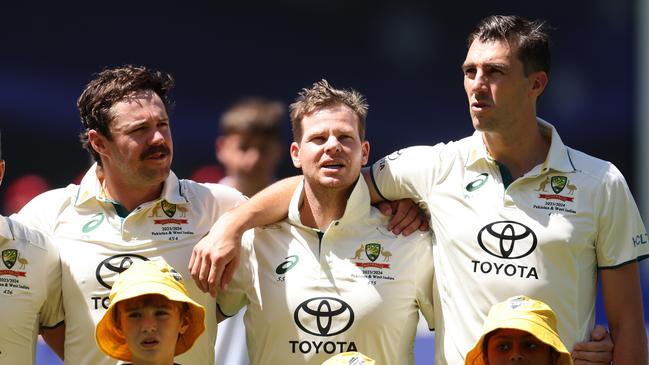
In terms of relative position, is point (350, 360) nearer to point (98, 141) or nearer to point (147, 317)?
point (147, 317)

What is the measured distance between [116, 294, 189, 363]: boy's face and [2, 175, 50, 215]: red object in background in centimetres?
304

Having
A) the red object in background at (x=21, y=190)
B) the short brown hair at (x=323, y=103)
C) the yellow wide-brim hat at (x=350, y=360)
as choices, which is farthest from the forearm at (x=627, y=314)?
the red object in background at (x=21, y=190)

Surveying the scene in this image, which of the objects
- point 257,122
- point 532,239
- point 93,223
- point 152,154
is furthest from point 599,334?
point 257,122

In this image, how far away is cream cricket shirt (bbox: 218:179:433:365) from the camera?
344 centimetres

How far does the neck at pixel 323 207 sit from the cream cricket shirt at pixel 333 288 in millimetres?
35

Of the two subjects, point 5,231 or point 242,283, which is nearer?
point 5,231

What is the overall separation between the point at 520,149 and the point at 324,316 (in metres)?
0.76

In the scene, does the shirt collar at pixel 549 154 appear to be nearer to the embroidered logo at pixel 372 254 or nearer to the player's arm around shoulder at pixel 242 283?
the embroidered logo at pixel 372 254

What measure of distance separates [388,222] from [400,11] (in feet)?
9.38

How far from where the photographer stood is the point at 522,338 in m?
3.09

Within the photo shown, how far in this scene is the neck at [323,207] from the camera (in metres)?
3.58

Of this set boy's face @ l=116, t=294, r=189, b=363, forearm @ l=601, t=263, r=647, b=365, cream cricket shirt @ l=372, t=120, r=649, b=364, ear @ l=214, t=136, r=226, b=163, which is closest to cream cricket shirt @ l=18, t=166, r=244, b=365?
boy's face @ l=116, t=294, r=189, b=363

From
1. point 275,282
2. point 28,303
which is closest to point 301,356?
point 275,282

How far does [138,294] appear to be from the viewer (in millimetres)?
3170
